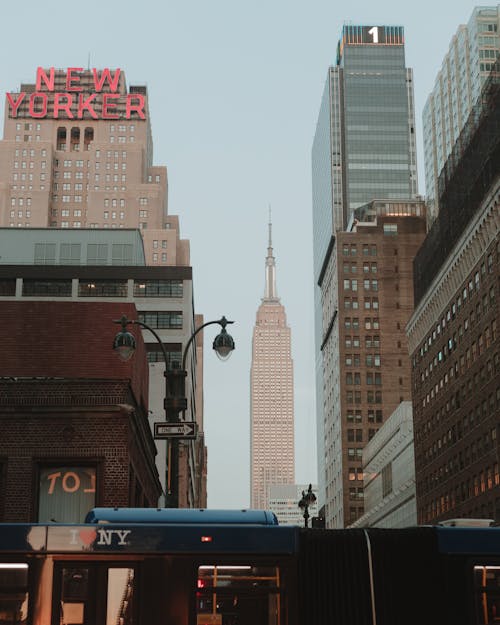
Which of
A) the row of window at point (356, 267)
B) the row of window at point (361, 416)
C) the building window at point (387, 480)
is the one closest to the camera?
the building window at point (387, 480)

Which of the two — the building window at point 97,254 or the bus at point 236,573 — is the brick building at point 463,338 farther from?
the bus at point 236,573

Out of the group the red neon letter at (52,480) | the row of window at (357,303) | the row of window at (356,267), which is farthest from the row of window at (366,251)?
the red neon letter at (52,480)

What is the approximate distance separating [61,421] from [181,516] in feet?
48.3

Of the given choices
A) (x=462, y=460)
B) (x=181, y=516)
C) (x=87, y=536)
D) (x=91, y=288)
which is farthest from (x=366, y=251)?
(x=87, y=536)

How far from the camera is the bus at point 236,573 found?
13430 mm

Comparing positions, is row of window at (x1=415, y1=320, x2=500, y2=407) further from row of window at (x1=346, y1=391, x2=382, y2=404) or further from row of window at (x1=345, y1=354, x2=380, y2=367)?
row of window at (x1=345, y1=354, x2=380, y2=367)

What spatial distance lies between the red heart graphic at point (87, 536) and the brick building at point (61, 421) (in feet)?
47.2

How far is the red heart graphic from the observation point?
13.5 m

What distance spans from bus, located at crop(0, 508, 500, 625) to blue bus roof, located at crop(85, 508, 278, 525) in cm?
2

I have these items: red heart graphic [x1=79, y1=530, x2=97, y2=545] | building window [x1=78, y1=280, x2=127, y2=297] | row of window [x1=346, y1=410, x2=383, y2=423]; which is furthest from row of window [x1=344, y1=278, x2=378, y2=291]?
red heart graphic [x1=79, y1=530, x2=97, y2=545]

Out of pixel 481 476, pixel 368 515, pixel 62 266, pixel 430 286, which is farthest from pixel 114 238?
pixel 368 515

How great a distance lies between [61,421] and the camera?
2836 centimetres

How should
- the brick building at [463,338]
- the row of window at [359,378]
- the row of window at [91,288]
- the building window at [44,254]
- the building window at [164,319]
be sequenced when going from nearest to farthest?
the brick building at [463,338] → the building window at [44,254] → the row of window at [91,288] → the building window at [164,319] → the row of window at [359,378]

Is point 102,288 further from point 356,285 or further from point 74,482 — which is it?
point 74,482
